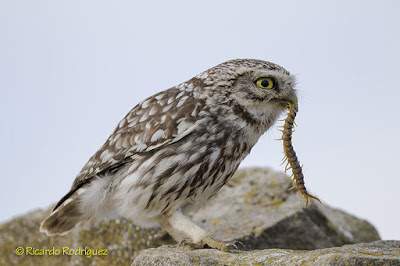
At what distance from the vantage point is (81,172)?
459 centimetres

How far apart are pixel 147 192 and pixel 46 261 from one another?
2.51 m

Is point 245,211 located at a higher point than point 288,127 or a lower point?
lower

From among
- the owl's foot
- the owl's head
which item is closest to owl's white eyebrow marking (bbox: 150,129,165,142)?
the owl's head

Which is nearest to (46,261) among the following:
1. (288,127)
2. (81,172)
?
(81,172)

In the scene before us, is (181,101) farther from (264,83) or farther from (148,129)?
(264,83)

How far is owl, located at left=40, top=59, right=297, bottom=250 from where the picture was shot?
13.7ft

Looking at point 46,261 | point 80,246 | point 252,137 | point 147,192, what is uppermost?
point 252,137

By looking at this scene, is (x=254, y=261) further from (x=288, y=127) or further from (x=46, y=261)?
(x=46, y=261)

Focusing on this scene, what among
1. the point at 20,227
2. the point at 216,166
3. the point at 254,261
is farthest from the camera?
the point at 20,227

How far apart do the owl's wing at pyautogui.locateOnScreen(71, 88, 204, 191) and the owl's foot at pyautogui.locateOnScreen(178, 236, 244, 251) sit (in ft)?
2.72

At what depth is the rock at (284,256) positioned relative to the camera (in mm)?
2902

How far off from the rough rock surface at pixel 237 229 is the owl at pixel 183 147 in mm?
937

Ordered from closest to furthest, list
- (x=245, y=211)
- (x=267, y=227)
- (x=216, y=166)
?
1. (x=216, y=166)
2. (x=267, y=227)
3. (x=245, y=211)

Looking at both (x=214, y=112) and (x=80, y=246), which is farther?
(x=80, y=246)
